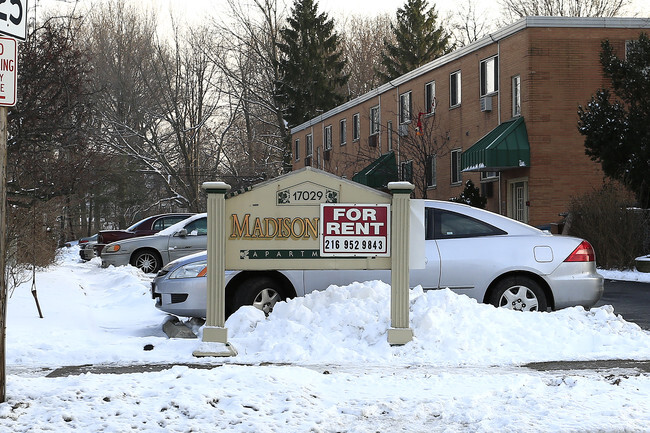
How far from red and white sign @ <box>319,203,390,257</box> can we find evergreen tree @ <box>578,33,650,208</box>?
16.2 metres

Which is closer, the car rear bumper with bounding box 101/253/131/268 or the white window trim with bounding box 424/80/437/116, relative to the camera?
the car rear bumper with bounding box 101/253/131/268

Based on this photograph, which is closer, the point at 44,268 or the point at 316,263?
the point at 316,263

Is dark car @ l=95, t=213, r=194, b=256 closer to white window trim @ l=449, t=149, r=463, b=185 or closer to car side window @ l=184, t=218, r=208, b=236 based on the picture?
car side window @ l=184, t=218, r=208, b=236

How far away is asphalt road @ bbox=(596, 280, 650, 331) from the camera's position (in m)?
12.2

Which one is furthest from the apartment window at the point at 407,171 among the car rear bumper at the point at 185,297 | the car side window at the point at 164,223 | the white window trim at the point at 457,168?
the car rear bumper at the point at 185,297

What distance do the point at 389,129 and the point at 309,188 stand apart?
101 ft

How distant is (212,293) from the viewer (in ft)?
28.7

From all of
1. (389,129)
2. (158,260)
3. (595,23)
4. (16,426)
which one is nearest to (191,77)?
(389,129)

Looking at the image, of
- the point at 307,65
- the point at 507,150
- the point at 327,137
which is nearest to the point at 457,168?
the point at 507,150

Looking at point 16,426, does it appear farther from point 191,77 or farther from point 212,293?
point 191,77

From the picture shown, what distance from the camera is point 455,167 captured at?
34.1 metres

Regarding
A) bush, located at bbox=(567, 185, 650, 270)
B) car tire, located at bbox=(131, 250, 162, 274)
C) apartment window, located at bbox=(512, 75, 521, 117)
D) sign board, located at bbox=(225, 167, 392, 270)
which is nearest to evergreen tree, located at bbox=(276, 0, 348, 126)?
apartment window, located at bbox=(512, 75, 521, 117)

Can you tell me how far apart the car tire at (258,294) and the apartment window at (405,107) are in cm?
2840

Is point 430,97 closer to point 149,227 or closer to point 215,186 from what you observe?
point 149,227
